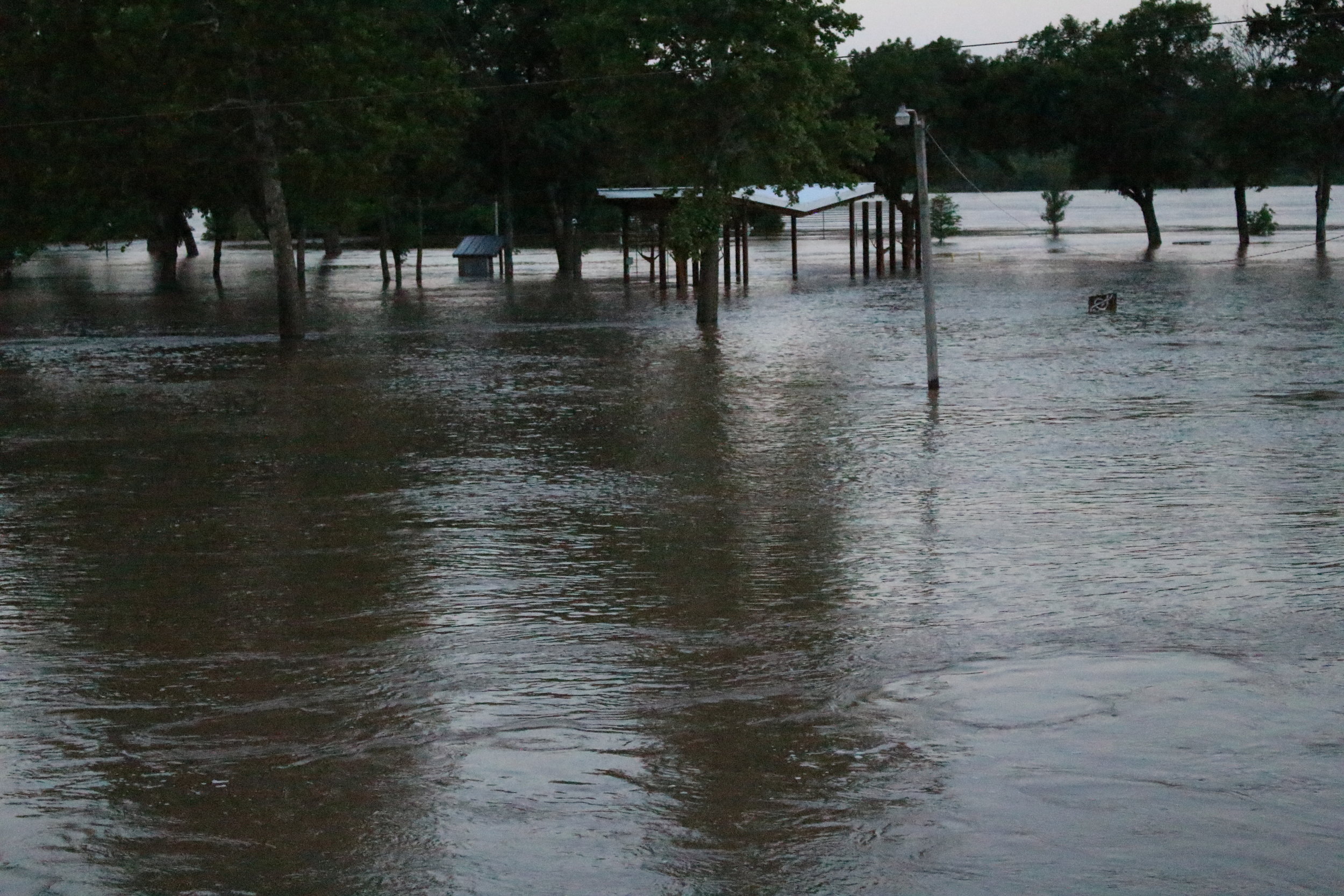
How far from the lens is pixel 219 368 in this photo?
86.9 feet

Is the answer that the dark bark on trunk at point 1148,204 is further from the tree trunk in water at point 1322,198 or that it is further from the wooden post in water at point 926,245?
the wooden post in water at point 926,245

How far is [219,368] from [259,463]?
35.1 ft

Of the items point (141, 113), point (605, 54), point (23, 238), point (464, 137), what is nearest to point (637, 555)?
point (605, 54)

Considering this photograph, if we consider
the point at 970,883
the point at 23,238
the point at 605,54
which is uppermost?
the point at 605,54

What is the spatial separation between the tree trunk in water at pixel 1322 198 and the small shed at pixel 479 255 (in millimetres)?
27926

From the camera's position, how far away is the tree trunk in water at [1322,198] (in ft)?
185

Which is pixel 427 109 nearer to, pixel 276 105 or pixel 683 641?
pixel 276 105

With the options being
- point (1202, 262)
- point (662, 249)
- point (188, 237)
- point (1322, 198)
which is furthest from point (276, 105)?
point (188, 237)

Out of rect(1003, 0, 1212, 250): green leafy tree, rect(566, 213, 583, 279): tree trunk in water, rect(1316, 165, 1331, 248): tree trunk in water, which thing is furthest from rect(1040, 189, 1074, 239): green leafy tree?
rect(566, 213, 583, 279): tree trunk in water

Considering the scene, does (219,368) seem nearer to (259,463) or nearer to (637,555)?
(259,463)

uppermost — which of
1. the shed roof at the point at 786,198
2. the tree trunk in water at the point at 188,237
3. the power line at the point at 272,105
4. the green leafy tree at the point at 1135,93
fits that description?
the green leafy tree at the point at 1135,93

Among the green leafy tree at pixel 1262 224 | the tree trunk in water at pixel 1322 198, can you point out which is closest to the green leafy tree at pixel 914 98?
the tree trunk in water at pixel 1322 198

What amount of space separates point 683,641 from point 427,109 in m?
24.4

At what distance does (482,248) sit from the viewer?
56.0 metres
